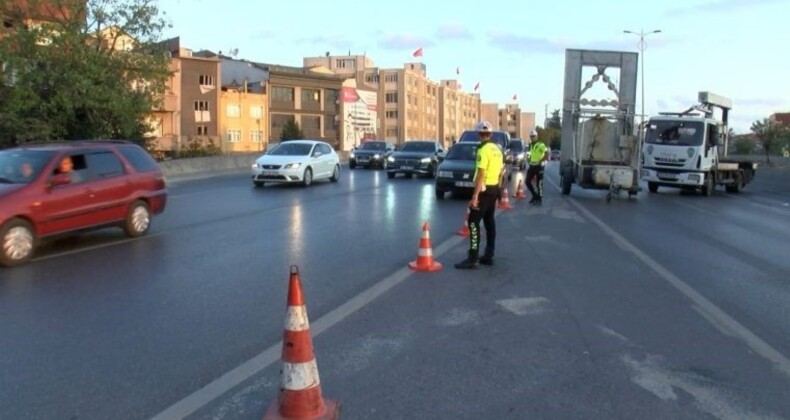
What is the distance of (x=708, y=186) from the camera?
79.7 ft

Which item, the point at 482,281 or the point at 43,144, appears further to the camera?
the point at 43,144

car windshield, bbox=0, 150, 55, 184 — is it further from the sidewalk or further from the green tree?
the green tree

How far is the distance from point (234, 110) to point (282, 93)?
7.09 m

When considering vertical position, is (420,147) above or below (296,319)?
above

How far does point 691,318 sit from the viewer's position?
676cm

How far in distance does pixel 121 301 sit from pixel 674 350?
520cm

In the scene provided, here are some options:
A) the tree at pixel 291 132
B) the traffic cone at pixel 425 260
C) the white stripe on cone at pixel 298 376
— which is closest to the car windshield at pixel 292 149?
the traffic cone at pixel 425 260

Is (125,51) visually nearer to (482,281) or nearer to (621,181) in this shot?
(621,181)

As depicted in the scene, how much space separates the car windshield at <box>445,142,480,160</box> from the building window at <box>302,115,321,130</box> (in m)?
67.0

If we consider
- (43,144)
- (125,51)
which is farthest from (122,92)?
(43,144)

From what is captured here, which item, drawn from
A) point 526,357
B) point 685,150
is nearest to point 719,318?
point 526,357

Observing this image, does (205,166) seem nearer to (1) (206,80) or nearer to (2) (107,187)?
(2) (107,187)

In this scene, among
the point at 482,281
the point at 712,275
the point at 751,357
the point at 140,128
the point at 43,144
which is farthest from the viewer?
the point at 140,128

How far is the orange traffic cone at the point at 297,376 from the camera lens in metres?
4.06
